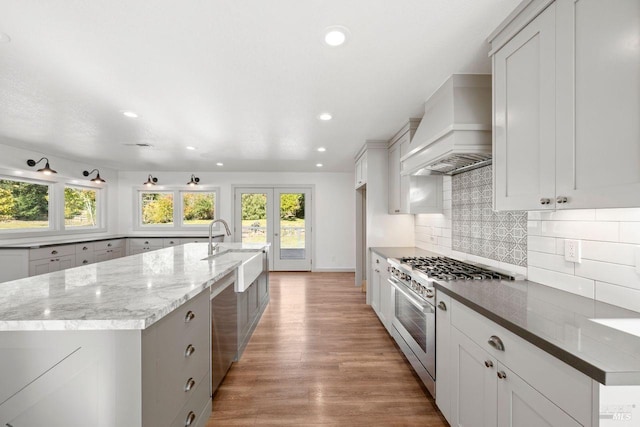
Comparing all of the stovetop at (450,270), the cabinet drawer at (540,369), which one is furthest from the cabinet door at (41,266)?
the cabinet drawer at (540,369)

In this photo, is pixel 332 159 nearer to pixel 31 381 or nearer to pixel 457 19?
pixel 457 19

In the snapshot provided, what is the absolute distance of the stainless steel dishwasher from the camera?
1.96 m

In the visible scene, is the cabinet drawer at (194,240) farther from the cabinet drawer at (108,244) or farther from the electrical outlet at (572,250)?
the electrical outlet at (572,250)

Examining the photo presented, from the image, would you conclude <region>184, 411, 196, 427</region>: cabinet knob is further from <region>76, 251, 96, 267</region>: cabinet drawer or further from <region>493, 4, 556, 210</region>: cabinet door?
<region>76, 251, 96, 267</region>: cabinet drawer

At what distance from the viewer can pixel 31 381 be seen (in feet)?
3.45

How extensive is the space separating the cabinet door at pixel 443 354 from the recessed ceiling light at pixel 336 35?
5.41 feet

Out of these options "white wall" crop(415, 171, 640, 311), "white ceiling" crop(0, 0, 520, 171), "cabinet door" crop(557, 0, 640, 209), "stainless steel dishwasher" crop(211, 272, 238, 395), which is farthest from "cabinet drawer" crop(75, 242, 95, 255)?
"cabinet door" crop(557, 0, 640, 209)

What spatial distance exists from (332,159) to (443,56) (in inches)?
133

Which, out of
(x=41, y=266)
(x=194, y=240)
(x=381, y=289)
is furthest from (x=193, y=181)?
(x=381, y=289)

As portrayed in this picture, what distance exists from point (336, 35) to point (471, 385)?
6.63 feet

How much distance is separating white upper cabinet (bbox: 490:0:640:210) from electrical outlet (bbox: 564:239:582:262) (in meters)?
0.39

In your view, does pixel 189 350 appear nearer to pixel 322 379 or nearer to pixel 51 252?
pixel 322 379

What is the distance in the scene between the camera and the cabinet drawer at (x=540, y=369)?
2.82 ft

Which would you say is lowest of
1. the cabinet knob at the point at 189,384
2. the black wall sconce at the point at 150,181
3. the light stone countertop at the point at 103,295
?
the cabinet knob at the point at 189,384
